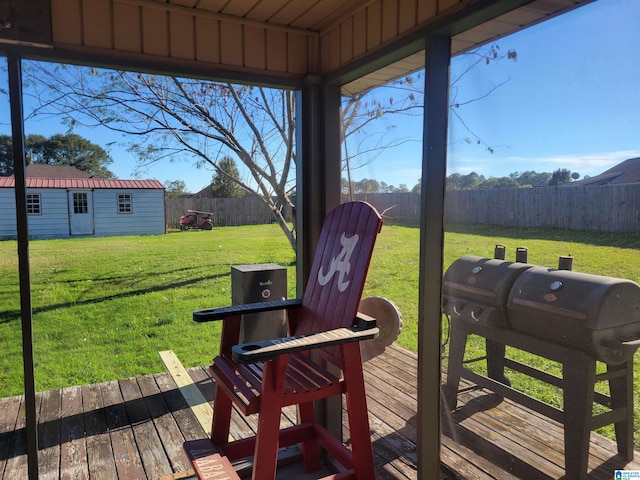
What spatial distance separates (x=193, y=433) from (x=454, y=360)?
5.47ft

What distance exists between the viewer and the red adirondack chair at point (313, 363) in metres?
1.53

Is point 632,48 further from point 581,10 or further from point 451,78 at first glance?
point 451,78

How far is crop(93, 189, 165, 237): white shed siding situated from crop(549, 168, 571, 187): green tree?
118 inches

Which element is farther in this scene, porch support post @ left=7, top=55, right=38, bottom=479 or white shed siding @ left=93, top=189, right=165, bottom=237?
white shed siding @ left=93, top=189, right=165, bottom=237

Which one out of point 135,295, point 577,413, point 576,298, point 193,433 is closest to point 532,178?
point 576,298

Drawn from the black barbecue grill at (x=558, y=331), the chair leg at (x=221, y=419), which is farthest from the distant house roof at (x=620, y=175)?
the chair leg at (x=221, y=419)

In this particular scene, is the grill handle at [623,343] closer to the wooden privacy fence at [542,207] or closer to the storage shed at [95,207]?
the wooden privacy fence at [542,207]

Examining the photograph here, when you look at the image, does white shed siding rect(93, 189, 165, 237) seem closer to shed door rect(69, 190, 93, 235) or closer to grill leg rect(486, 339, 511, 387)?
shed door rect(69, 190, 93, 235)

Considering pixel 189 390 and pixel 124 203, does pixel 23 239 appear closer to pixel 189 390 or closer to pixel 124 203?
pixel 124 203

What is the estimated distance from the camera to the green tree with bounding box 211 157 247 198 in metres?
4.00

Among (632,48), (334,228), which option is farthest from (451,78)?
(334,228)

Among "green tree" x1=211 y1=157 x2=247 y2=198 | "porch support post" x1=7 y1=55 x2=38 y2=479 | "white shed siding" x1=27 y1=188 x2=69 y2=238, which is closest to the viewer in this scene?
"porch support post" x1=7 y1=55 x2=38 y2=479

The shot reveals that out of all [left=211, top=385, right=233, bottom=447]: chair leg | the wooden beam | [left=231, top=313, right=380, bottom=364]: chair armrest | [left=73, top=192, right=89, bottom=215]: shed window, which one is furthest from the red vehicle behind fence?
[left=231, top=313, right=380, bottom=364]: chair armrest

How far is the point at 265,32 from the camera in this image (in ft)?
7.18
